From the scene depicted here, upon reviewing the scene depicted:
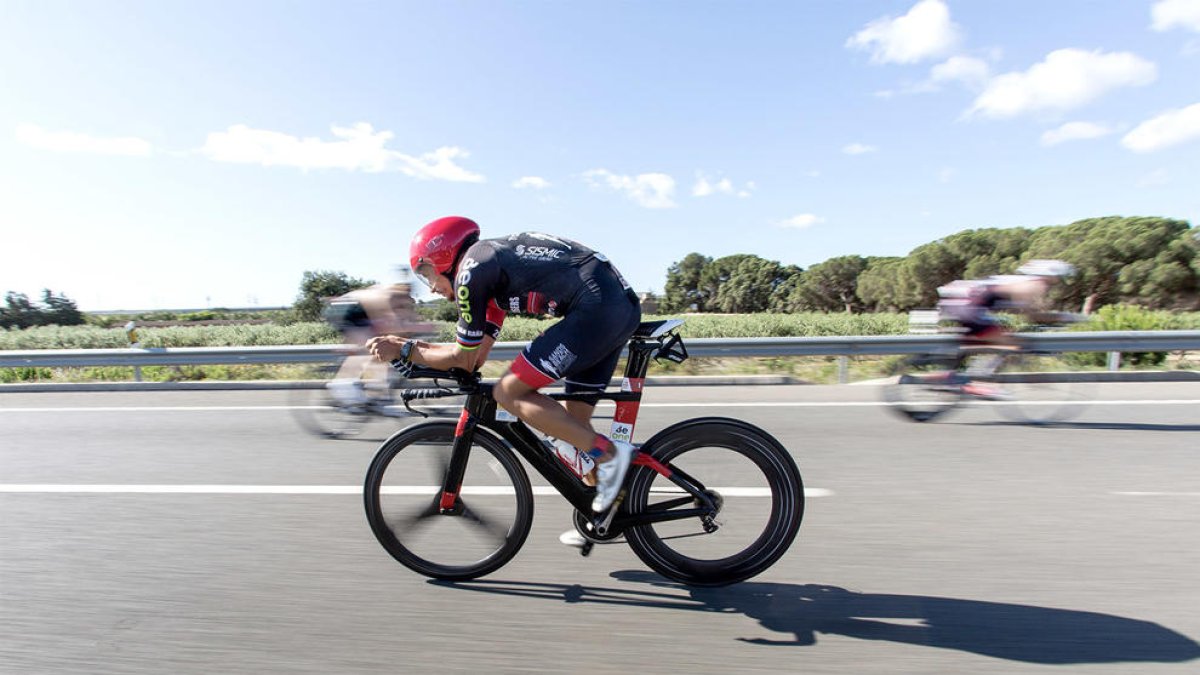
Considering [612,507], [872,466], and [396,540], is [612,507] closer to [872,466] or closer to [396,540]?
[396,540]

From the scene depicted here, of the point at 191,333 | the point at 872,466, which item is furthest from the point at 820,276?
the point at 872,466

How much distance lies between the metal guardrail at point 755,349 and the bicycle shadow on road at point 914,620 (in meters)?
5.77

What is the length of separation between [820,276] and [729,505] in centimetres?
8986

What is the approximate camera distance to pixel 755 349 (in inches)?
372

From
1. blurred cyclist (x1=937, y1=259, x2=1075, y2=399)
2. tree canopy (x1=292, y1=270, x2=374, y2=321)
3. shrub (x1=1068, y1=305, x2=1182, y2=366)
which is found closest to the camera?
blurred cyclist (x1=937, y1=259, x2=1075, y2=399)

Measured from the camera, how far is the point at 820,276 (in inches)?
3474

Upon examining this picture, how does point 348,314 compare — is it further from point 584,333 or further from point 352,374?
point 584,333

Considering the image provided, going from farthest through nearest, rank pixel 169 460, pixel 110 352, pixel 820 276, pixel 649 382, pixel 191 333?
pixel 820 276
pixel 191 333
pixel 110 352
pixel 649 382
pixel 169 460

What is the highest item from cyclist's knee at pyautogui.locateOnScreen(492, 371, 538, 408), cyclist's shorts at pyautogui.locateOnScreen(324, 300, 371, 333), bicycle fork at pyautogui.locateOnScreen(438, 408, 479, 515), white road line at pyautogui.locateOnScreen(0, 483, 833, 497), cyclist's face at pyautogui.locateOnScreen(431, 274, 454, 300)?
cyclist's face at pyautogui.locateOnScreen(431, 274, 454, 300)

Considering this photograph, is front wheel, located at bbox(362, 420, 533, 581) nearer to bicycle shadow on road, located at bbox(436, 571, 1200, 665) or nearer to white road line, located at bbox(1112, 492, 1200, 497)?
bicycle shadow on road, located at bbox(436, 571, 1200, 665)

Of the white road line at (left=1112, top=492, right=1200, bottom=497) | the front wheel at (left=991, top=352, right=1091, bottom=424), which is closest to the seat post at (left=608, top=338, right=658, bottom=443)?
the white road line at (left=1112, top=492, right=1200, bottom=497)

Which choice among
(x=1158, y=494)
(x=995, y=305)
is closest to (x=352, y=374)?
(x=995, y=305)

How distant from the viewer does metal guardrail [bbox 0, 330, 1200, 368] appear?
845cm

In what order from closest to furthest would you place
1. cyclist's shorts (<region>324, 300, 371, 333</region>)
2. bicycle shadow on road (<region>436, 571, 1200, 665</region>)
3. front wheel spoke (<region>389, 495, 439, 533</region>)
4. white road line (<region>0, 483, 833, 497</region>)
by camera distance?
1. bicycle shadow on road (<region>436, 571, 1200, 665</region>)
2. front wheel spoke (<region>389, 495, 439, 533</region>)
3. white road line (<region>0, 483, 833, 497</region>)
4. cyclist's shorts (<region>324, 300, 371, 333</region>)
